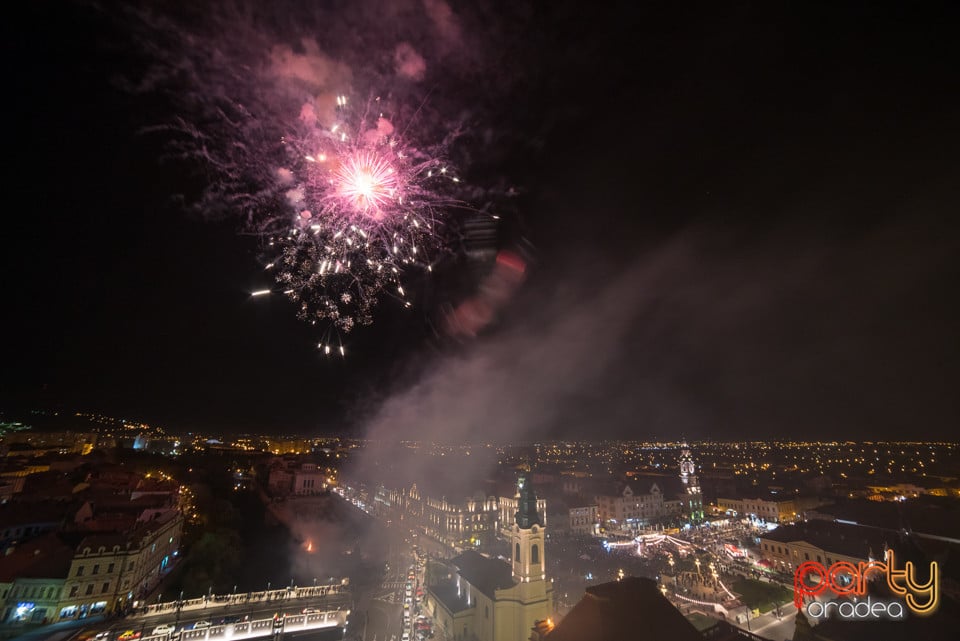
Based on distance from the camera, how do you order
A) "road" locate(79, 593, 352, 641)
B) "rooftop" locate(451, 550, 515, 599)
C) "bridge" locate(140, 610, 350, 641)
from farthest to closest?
"rooftop" locate(451, 550, 515, 599), "road" locate(79, 593, 352, 641), "bridge" locate(140, 610, 350, 641)

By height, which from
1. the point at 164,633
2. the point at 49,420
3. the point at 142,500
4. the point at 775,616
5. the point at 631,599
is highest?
the point at 49,420

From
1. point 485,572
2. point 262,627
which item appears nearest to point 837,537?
point 485,572

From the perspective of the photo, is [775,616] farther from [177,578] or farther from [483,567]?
[177,578]

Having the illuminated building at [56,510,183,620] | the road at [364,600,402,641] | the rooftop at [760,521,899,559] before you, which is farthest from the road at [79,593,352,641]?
the rooftop at [760,521,899,559]

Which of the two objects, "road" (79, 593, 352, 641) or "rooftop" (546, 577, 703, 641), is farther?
"road" (79, 593, 352, 641)

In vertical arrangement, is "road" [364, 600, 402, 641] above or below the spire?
below

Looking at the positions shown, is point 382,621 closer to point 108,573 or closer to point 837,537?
point 108,573

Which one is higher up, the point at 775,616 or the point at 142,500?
the point at 142,500

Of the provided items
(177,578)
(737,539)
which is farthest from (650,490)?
(177,578)

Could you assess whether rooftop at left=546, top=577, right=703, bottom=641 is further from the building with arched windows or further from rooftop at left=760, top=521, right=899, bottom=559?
rooftop at left=760, top=521, right=899, bottom=559
